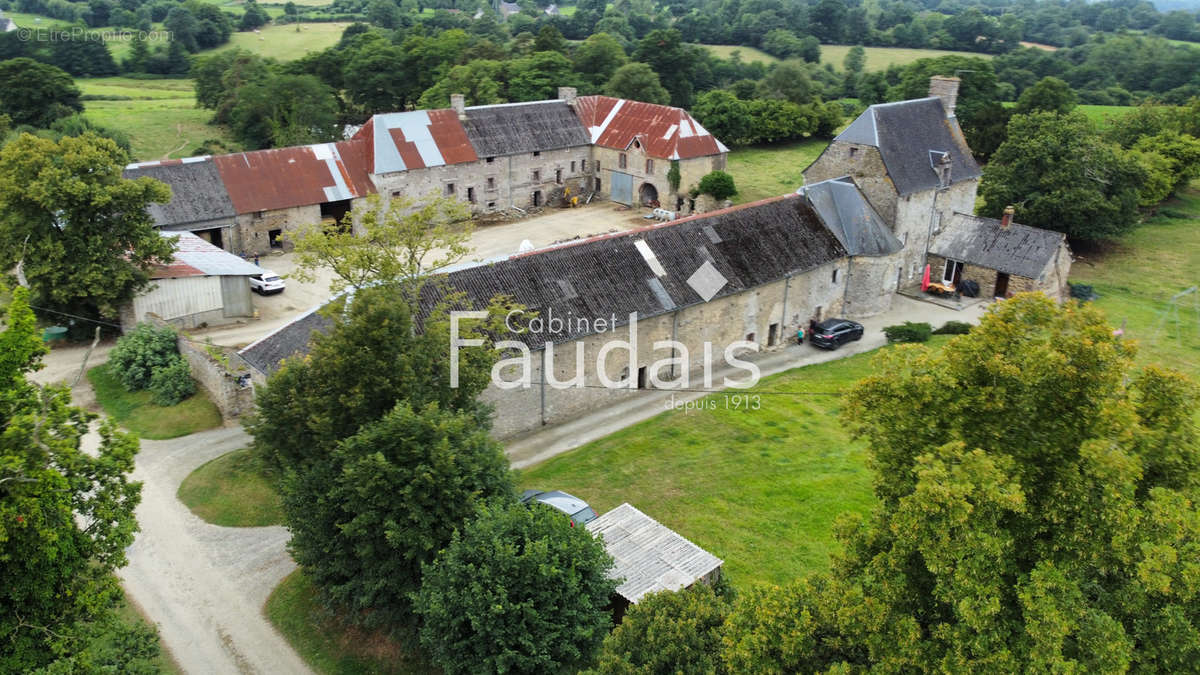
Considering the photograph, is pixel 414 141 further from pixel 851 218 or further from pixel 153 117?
pixel 153 117

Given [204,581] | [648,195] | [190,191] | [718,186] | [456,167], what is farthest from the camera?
[648,195]

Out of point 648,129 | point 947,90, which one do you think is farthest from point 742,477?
point 648,129

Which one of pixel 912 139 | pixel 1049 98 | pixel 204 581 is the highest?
pixel 1049 98

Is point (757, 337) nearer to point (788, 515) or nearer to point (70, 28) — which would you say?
point (788, 515)

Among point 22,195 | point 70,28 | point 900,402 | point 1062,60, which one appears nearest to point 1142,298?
point 900,402

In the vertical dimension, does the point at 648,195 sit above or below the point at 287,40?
below

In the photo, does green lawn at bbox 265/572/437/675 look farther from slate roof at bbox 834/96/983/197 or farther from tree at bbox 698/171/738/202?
tree at bbox 698/171/738/202

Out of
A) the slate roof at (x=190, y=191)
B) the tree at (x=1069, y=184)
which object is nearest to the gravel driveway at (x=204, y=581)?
the slate roof at (x=190, y=191)
